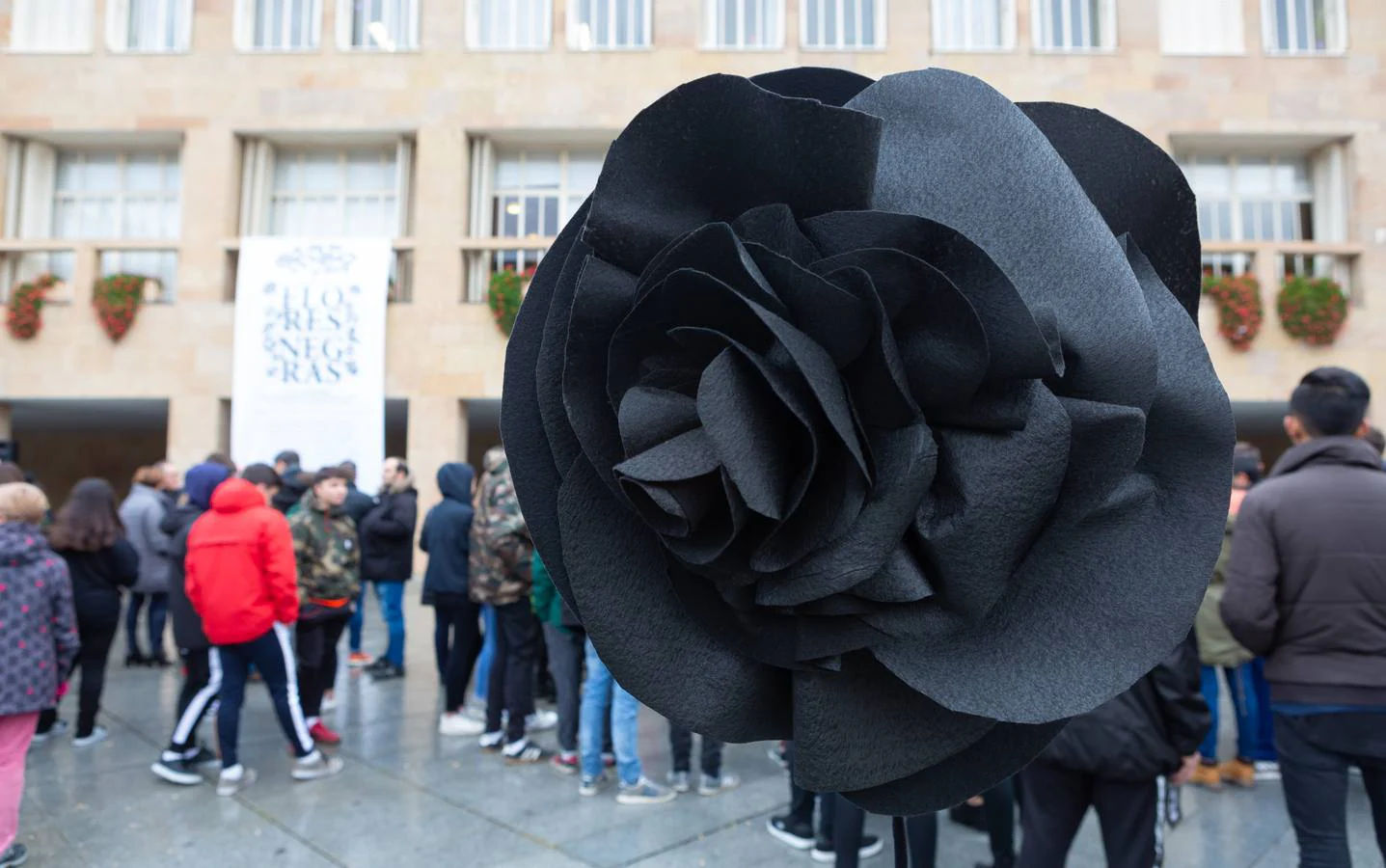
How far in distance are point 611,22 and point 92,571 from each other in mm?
12454

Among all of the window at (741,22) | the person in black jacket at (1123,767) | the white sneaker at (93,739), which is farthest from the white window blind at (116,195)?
the person in black jacket at (1123,767)

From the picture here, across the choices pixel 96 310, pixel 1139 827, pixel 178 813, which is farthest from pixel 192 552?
pixel 96 310

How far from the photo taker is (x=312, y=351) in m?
13.5

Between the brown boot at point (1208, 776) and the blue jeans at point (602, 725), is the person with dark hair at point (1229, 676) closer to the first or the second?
the brown boot at point (1208, 776)

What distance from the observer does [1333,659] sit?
9.36ft

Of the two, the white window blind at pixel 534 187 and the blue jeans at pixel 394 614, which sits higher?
the white window blind at pixel 534 187

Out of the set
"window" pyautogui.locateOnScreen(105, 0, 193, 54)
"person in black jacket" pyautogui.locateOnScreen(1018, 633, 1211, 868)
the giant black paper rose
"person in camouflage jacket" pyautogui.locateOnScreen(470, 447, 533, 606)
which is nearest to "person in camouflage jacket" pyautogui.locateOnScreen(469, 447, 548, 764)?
"person in camouflage jacket" pyautogui.locateOnScreen(470, 447, 533, 606)

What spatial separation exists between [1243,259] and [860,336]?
1615 cm

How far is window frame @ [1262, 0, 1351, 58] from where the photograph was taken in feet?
46.9

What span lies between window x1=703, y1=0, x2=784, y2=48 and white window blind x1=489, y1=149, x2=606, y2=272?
2750 millimetres

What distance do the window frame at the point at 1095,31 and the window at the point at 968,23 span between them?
0.59 metres

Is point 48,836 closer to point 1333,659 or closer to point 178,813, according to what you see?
point 178,813

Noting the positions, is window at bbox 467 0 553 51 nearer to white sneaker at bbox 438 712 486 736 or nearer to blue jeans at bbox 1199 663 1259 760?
white sneaker at bbox 438 712 486 736

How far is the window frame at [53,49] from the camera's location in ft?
48.3
